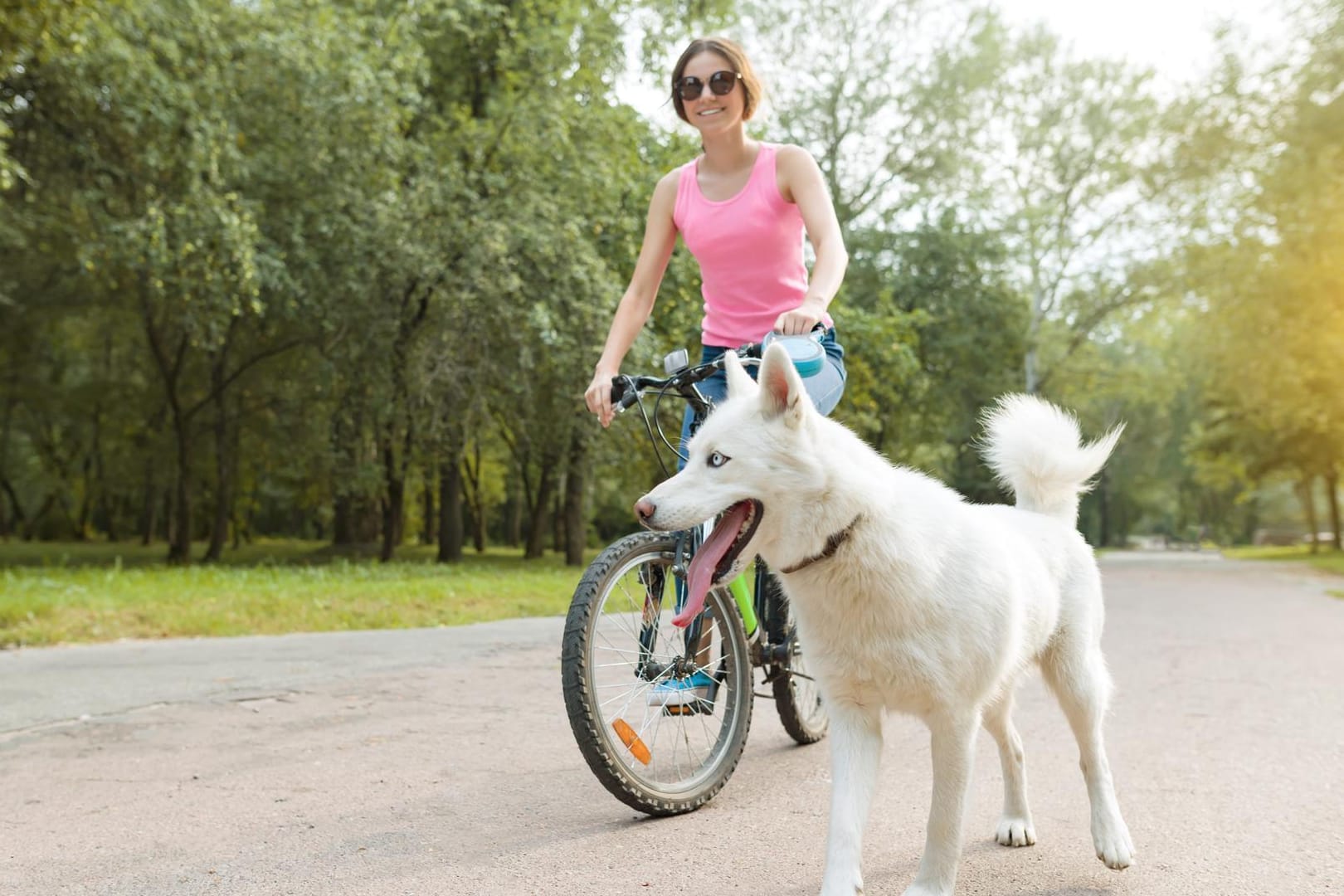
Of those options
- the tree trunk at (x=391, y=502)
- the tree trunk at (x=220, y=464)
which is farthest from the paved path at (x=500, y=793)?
the tree trunk at (x=220, y=464)

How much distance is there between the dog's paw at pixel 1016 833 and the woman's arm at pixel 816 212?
1833 millimetres

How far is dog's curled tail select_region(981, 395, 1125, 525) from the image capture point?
3.84 metres

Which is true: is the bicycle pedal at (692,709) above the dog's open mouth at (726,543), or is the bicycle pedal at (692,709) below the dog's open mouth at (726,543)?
below

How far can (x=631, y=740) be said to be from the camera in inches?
155

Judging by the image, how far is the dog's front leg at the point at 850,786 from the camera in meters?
2.80

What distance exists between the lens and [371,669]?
744 centimetres

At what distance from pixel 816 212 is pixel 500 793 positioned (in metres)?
2.49

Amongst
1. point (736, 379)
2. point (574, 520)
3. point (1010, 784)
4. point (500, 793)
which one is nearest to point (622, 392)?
point (736, 379)

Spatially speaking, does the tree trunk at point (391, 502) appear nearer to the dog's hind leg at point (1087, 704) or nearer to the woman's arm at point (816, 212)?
the woman's arm at point (816, 212)

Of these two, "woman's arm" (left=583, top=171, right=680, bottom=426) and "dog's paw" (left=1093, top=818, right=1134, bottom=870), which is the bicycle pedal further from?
"dog's paw" (left=1093, top=818, right=1134, bottom=870)

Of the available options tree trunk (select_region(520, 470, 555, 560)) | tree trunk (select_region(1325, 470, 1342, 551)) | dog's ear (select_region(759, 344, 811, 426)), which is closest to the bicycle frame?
dog's ear (select_region(759, 344, 811, 426))

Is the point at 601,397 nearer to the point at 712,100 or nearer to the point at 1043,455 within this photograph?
the point at 712,100

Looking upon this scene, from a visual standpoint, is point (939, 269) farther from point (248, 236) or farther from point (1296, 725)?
point (1296, 725)

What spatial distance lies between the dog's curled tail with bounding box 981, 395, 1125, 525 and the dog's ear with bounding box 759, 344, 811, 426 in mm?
1307
